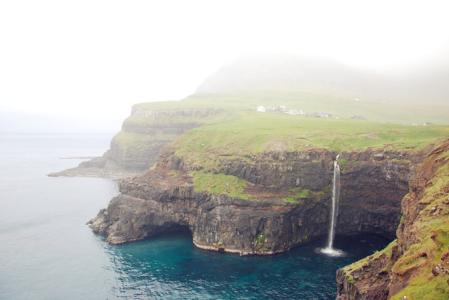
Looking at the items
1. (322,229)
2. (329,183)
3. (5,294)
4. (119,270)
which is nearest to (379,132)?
(329,183)

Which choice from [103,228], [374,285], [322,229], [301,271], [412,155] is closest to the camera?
[374,285]

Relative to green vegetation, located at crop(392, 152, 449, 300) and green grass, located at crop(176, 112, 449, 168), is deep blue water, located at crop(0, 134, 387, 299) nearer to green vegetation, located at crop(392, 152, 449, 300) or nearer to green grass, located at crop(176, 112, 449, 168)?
green grass, located at crop(176, 112, 449, 168)

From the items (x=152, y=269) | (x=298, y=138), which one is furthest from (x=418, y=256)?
(x=298, y=138)

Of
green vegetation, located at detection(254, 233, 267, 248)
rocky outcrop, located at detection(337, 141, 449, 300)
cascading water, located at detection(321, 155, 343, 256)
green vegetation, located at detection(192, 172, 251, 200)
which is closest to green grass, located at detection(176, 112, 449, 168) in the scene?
green vegetation, located at detection(192, 172, 251, 200)

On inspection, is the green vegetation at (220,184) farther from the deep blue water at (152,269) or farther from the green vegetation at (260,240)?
the deep blue water at (152,269)

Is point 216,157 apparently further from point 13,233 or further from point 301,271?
point 13,233

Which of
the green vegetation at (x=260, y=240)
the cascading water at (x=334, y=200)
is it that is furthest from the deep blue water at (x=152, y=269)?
the green vegetation at (x=260, y=240)
